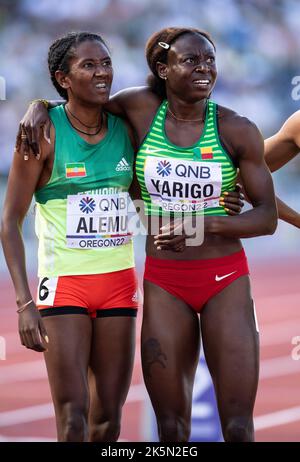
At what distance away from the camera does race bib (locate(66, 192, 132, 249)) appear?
14.6 feet

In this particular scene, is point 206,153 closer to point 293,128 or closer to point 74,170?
point 74,170

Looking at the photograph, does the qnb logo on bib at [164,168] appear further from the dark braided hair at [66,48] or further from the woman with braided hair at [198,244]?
the dark braided hair at [66,48]

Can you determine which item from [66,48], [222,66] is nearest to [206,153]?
[66,48]

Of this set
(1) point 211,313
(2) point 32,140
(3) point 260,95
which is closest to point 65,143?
(2) point 32,140

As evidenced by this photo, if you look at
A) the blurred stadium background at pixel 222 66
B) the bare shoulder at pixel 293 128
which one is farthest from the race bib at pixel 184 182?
the blurred stadium background at pixel 222 66

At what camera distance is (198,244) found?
4.48 metres

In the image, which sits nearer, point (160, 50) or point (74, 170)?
point (74, 170)

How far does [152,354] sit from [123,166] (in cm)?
86

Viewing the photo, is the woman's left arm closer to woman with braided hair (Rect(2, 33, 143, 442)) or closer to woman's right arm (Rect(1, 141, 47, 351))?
woman with braided hair (Rect(2, 33, 143, 442))

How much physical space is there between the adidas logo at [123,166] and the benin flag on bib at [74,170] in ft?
0.53

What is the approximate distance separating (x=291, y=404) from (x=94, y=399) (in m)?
3.46

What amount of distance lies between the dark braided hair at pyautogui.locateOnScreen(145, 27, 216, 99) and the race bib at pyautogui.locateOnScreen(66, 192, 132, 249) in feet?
1.94

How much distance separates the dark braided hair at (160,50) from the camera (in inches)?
178

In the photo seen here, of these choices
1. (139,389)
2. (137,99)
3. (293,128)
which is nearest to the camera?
(137,99)
